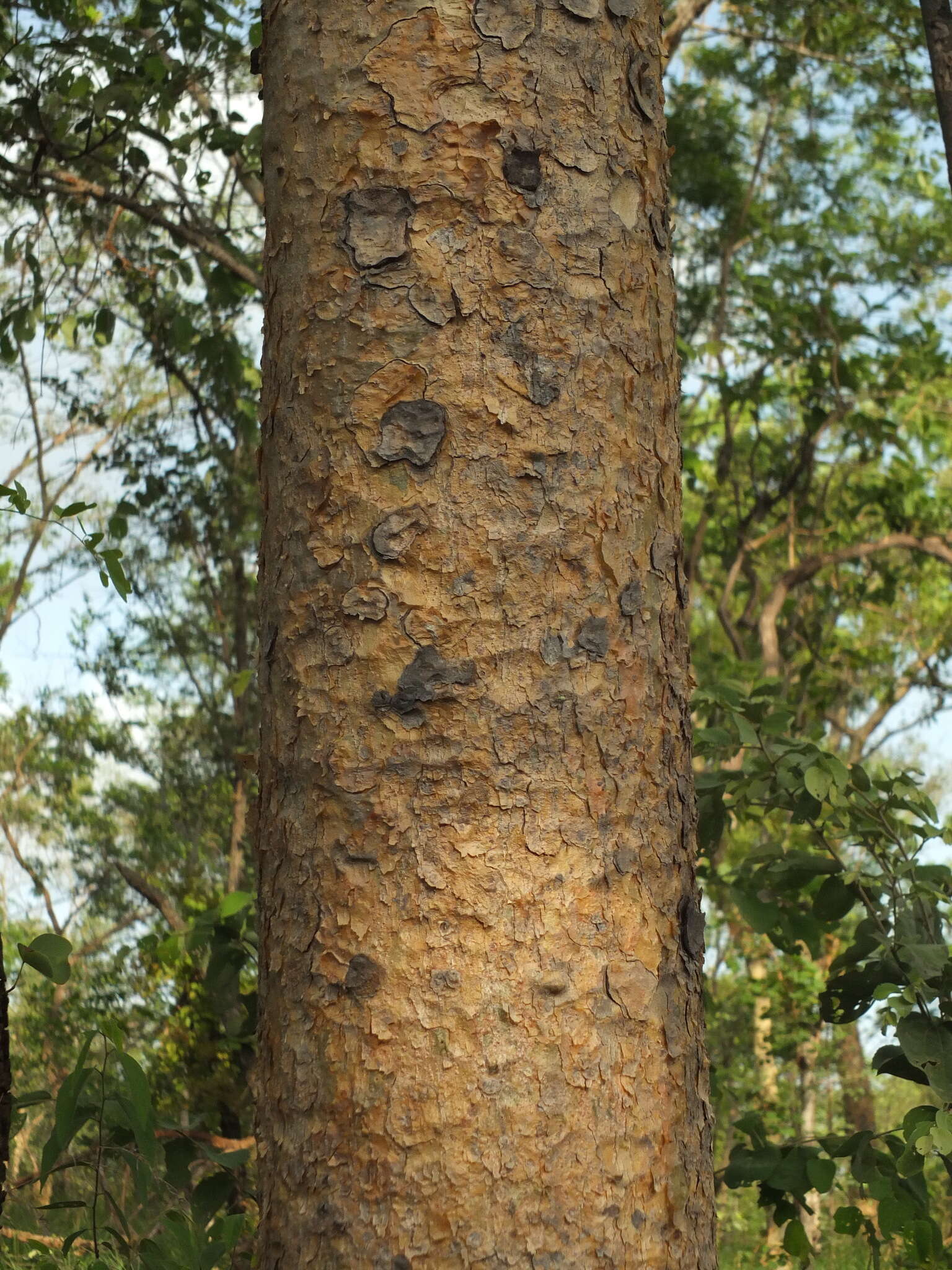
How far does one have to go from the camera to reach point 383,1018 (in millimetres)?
893

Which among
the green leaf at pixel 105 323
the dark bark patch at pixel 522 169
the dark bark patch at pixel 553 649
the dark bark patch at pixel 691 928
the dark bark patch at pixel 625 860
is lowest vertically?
the dark bark patch at pixel 691 928

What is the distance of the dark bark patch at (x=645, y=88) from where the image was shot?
112 centimetres

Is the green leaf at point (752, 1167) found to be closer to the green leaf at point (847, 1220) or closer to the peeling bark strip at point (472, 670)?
the green leaf at point (847, 1220)

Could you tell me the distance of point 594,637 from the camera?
98 cm

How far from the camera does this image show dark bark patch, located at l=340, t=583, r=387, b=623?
37.7 inches

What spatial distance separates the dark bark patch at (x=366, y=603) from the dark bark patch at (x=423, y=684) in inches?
2.0

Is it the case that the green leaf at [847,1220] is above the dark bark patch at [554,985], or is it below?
below

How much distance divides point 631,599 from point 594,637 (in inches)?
2.3

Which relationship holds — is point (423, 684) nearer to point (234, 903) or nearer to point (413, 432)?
point (413, 432)

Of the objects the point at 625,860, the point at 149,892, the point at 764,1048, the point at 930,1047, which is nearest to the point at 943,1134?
the point at 930,1047

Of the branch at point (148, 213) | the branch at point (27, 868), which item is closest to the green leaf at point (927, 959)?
the branch at point (148, 213)

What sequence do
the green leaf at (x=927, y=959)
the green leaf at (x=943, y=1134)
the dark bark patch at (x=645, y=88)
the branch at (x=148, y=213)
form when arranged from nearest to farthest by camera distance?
the dark bark patch at (x=645, y=88)
the green leaf at (x=943, y=1134)
the green leaf at (x=927, y=959)
the branch at (x=148, y=213)

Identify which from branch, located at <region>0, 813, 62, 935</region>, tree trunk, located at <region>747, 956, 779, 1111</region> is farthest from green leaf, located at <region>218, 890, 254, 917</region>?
tree trunk, located at <region>747, 956, 779, 1111</region>

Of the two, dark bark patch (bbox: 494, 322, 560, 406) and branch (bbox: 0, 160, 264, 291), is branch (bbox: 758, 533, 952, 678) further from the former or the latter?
dark bark patch (bbox: 494, 322, 560, 406)
